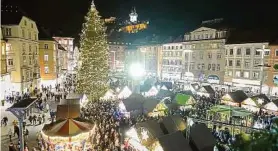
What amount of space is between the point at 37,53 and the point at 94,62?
18.9 metres

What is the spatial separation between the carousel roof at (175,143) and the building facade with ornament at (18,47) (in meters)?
29.4

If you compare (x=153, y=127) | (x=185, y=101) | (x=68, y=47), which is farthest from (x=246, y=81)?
(x=68, y=47)

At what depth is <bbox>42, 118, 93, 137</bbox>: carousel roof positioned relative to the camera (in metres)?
13.0

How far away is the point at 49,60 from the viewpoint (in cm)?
4900

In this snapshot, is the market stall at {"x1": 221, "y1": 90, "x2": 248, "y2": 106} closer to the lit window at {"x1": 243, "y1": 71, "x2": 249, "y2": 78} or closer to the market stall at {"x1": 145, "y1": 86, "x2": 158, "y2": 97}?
the market stall at {"x1": 145, "y1": 86, "x2": 158, "y2": 97}

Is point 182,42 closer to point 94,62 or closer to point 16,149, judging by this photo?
point 94,62

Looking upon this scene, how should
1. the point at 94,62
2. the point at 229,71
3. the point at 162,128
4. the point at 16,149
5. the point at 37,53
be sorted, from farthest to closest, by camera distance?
the point at 229,71 < the point at 37,53 < the point at 94,62 < the point at 162,128 < the point at 16,149

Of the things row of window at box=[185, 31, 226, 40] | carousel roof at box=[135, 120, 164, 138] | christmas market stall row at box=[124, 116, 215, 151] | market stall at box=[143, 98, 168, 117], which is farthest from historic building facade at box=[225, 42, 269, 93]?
carousel roof at box=[135, 120, 164, 138]

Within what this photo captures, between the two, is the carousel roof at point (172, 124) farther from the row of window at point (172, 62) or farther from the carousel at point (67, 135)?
the row of window at point (172, 62)

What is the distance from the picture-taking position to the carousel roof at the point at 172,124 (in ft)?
51.6

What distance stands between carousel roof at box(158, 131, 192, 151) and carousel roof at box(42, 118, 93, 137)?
414 centimetres

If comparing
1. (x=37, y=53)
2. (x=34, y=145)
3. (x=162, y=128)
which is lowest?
(x=34, y=145)

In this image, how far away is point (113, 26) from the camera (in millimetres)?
107000

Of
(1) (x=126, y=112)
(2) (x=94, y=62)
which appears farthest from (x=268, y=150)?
(2) (x=94, y=62)
